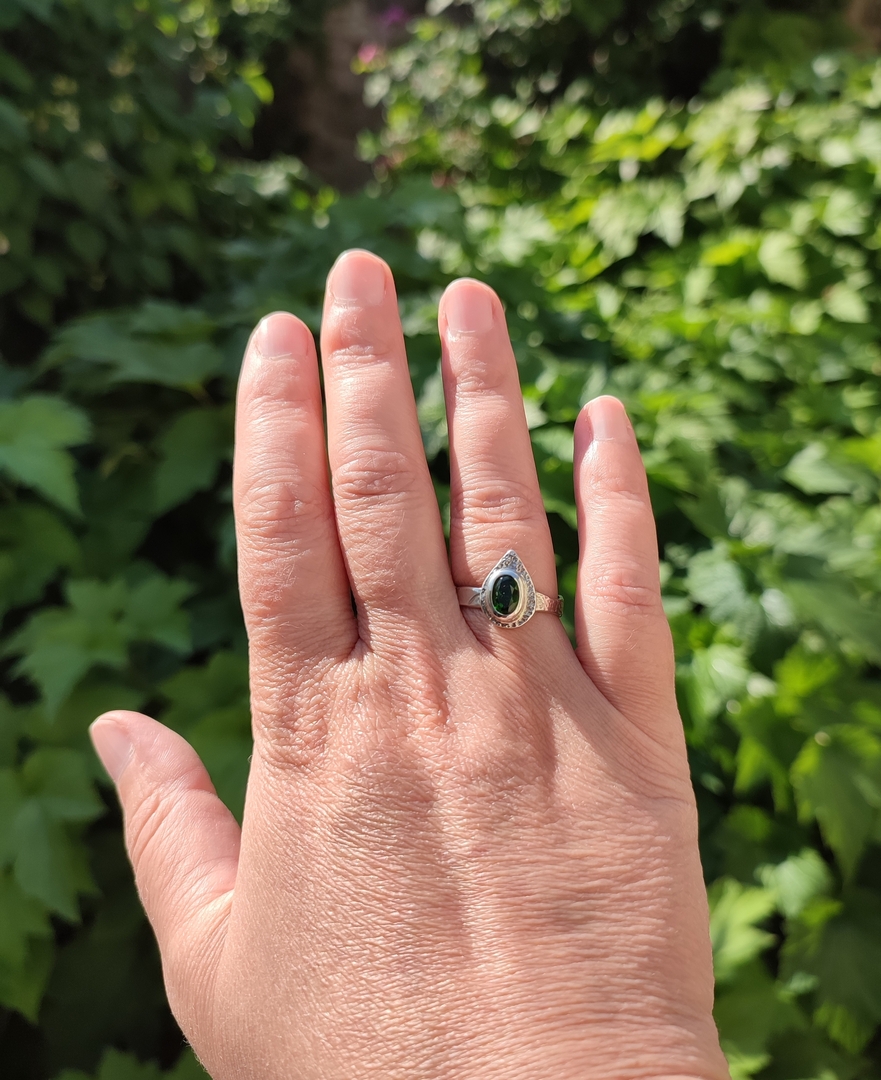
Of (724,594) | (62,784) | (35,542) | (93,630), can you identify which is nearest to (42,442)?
(35,542)

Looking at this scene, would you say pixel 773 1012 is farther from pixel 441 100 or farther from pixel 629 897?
pixel 441 100

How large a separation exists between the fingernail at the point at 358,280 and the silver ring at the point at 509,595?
0.45m

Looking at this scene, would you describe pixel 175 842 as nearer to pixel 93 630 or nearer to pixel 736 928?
pixel 93 630

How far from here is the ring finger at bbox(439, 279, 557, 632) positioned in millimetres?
1033

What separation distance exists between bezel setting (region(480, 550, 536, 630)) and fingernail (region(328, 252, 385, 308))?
444 mm

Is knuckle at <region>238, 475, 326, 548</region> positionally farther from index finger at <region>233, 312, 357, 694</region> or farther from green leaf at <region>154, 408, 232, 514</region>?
green leaf at <region>154, 408, 232, 514</region>

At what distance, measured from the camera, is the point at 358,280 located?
1074mm

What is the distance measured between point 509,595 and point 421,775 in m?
0.27

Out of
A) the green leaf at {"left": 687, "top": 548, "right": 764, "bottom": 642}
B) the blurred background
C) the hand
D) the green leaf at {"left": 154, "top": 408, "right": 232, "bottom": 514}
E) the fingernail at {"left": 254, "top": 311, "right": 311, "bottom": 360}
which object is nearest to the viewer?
the hand

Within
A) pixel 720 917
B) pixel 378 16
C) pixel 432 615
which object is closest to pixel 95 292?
pixel 432 615

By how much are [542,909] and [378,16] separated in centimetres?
901

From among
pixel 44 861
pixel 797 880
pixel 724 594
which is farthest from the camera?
pixel 724 594

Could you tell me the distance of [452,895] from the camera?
85cm

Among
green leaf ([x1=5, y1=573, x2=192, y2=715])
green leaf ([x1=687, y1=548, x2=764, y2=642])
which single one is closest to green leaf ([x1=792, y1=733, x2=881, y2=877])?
green leaf ([x1=687, y1=548, x2=764, y2=642])
